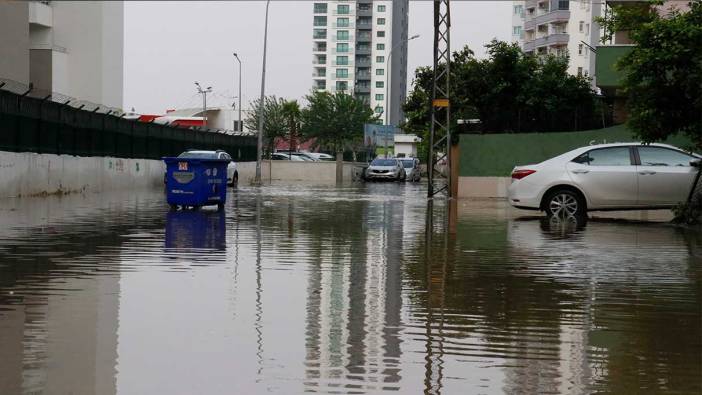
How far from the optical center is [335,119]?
348 ft

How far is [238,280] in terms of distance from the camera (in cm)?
991

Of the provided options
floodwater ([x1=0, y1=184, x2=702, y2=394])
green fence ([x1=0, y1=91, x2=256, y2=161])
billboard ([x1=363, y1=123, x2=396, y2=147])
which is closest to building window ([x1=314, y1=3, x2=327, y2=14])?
billboard ([x1=363, y1=123, x2=396, y2=147])

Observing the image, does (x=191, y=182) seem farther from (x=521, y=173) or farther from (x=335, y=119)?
(x=335, y=119)

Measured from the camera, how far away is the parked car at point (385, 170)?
62.1m

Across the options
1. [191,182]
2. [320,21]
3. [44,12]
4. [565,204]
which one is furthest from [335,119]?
[44,12]

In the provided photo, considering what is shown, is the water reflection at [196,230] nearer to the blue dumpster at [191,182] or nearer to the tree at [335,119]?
the blue dumpster at [191,182]

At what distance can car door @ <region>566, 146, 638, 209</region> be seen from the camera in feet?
63.9

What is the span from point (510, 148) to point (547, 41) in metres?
91.3

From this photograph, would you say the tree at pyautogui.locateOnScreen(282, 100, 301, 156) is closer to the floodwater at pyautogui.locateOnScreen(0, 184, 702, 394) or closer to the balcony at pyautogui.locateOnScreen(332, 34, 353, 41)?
the balcony at pyautogui.locateOnScreen(332, 34, 353, 41)

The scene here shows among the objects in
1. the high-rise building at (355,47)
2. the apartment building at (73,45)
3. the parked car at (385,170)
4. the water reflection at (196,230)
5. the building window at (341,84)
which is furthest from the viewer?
the high-rise building at (355,47)

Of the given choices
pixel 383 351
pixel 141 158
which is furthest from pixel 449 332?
pixel 141 158

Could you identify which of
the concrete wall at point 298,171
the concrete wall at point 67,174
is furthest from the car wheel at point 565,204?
the concrete wall at point 298,171

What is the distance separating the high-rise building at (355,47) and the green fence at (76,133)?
398ft

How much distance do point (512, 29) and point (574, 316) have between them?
138m
